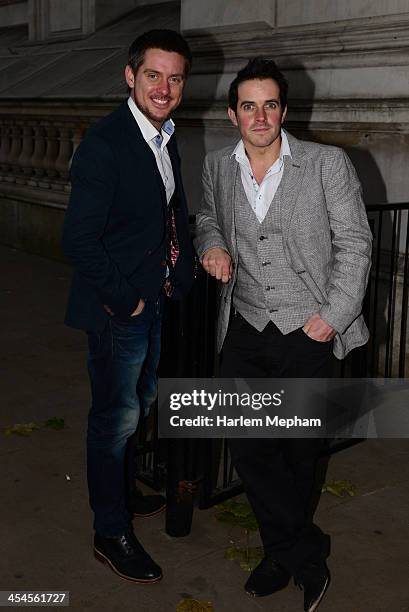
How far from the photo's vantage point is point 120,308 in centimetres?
361

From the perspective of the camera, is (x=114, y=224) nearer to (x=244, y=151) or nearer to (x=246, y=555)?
(x=244, y=151)

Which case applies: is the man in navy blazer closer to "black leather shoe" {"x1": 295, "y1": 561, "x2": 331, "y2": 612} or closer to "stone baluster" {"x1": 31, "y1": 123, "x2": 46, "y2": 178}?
"black leather shoe" {"x1": 295, "y1": 561, "x2": 331, "y2": 612}

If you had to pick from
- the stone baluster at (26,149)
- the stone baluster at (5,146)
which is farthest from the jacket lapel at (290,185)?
the stone baluster at (5,146)

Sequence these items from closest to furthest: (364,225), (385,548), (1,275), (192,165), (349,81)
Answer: (364,225)
(385,548)
(349,81)
(192,165)
(1,275)

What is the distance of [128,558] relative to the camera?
12.9ft

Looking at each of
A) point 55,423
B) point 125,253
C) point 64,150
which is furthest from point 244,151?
point 64,150

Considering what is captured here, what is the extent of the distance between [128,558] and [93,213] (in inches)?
62.8

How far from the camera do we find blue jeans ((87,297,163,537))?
12.4 feet

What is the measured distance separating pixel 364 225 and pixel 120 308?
106 centimetres

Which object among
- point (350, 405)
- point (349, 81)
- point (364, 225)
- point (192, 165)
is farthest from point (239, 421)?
point (192, 165)

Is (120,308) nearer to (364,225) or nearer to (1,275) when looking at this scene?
(364,225)

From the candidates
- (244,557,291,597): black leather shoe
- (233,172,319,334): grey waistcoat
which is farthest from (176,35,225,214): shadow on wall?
(244,557,291,597): black leather shoe

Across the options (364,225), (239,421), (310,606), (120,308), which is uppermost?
(364,225)

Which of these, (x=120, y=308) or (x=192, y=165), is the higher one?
(x=192, y=165)
